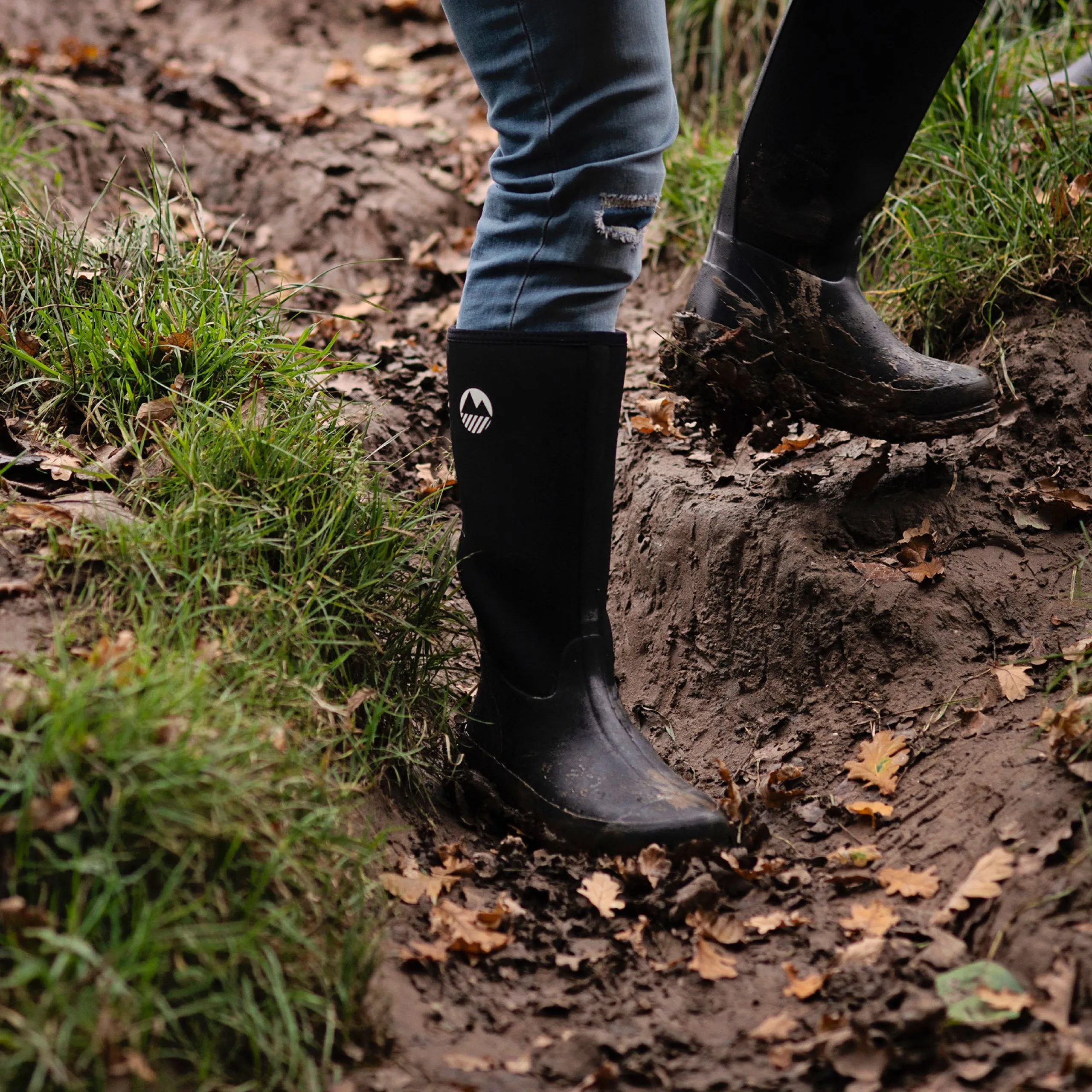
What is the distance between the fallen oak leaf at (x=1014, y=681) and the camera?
192cm

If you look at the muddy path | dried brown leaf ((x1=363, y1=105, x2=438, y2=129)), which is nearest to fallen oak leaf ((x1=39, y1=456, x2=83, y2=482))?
the muddy path

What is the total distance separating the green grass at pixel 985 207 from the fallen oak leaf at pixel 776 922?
1624 millimetres

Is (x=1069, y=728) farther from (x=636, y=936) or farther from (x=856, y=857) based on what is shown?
(x=636, y=936)

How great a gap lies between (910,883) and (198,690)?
3.81 ft

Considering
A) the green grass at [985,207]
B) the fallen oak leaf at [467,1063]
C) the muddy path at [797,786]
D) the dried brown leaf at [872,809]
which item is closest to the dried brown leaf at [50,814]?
the muddy path at [797,786]

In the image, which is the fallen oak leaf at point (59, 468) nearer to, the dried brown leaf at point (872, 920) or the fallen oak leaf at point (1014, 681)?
the dried brown leaf at point (872, 920)

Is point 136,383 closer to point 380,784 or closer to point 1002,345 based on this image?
point 380,784

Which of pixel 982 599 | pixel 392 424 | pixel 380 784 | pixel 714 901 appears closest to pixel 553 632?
pixel 380 784

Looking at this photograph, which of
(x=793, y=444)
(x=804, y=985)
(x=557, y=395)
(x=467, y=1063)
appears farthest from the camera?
(x=793, y=444)

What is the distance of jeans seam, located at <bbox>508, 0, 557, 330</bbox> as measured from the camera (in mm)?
1566

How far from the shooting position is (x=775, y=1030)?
1398 mm

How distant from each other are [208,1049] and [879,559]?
1.65m

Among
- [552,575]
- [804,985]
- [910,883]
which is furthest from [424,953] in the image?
[910,883]

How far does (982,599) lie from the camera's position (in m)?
2.15
